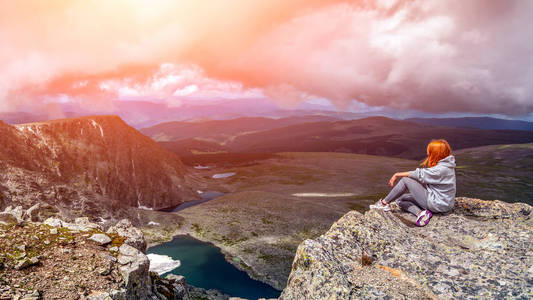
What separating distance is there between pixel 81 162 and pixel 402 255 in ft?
417

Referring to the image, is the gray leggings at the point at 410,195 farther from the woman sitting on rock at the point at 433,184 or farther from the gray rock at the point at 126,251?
the gray rock at the point at 126,251

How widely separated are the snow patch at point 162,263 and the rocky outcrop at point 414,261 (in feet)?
260

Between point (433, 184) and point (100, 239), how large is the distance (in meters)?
20.9

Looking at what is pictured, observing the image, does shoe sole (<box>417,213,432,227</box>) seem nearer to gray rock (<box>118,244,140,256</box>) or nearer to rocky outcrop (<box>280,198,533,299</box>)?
rocky outcrop (<box>280,198,533,299</box>)

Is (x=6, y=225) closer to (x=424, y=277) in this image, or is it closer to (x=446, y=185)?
→ (x=424, y=277)

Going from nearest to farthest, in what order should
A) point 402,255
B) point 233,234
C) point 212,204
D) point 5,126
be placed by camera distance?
1. point 402,255
2. point 5,126
3. point 233,234
4. point 212,204

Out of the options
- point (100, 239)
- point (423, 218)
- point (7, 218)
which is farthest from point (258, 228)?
point (423, 218)

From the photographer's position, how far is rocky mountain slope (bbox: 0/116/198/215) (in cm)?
8276

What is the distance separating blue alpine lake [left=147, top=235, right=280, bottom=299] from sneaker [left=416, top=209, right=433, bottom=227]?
67297 mm

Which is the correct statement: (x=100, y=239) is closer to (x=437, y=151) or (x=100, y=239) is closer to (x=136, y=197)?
(x=437, y=151)

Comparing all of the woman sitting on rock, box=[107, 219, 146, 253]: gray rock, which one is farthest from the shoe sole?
box=[107, 219, 146, 253]: gray rock

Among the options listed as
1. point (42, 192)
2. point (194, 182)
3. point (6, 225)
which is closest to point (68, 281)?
point (6, 225)

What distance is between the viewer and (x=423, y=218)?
14.2 metres

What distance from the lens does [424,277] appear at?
10094 mm
